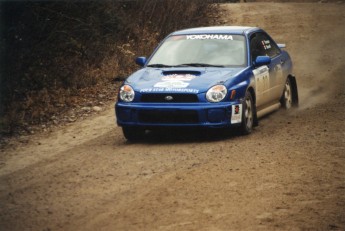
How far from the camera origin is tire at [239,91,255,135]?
10.3 meters

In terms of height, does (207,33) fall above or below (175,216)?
above

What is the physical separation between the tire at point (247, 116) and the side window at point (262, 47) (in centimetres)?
96

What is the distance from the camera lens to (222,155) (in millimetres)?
8938

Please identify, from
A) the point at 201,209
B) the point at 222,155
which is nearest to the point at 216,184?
the point at 201,209

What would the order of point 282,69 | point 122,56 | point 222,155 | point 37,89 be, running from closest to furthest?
1. point 222,155
2. point 282,69
3. point 37,89
4. point 122,56

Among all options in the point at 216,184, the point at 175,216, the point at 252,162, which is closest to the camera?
the point at 175,216

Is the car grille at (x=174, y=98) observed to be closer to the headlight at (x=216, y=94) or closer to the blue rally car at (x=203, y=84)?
the blue rally car at (x=203, y=84)

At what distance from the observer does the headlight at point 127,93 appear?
10219 mm

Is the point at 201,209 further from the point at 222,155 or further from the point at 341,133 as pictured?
the point at 341,133

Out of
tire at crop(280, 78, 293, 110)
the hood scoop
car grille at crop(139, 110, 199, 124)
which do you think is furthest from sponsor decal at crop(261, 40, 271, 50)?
car grille at crop(139, 110, 199, 124)

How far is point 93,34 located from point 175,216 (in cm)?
1121

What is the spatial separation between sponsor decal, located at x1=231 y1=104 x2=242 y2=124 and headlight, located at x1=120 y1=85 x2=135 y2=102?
1.45 meters

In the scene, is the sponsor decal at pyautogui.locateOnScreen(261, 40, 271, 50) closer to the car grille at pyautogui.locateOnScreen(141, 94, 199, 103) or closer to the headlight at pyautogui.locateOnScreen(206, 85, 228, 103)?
the headlight at pyautogui.locateOnScreen(206, 85, 228, 103)

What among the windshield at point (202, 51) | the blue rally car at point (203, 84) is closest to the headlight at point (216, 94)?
the blue rally car at point (203, 84)
